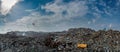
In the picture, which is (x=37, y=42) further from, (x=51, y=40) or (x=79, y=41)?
(x=79, y=41)

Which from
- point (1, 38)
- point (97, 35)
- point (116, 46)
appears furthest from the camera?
point (1, 38)

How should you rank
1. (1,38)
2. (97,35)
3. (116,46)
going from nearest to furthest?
(116,46)
(97,35)
(1,38)

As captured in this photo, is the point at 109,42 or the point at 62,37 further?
the point at 62,37

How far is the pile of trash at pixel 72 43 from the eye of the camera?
82.8m

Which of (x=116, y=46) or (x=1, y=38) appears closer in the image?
(x=116, y=46)

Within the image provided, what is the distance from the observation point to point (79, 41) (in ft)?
284

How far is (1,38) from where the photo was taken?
97.7 metres

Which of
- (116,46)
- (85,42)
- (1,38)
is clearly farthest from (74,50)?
(1,38)

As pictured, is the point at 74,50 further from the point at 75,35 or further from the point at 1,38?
the point at 1,38

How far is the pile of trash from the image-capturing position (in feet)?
272

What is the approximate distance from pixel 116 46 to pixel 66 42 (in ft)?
41.5

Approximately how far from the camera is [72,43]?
8588cm

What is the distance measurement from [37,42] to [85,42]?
1302 centimetres

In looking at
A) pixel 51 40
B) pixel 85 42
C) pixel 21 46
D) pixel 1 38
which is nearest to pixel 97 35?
pixel 85 42
